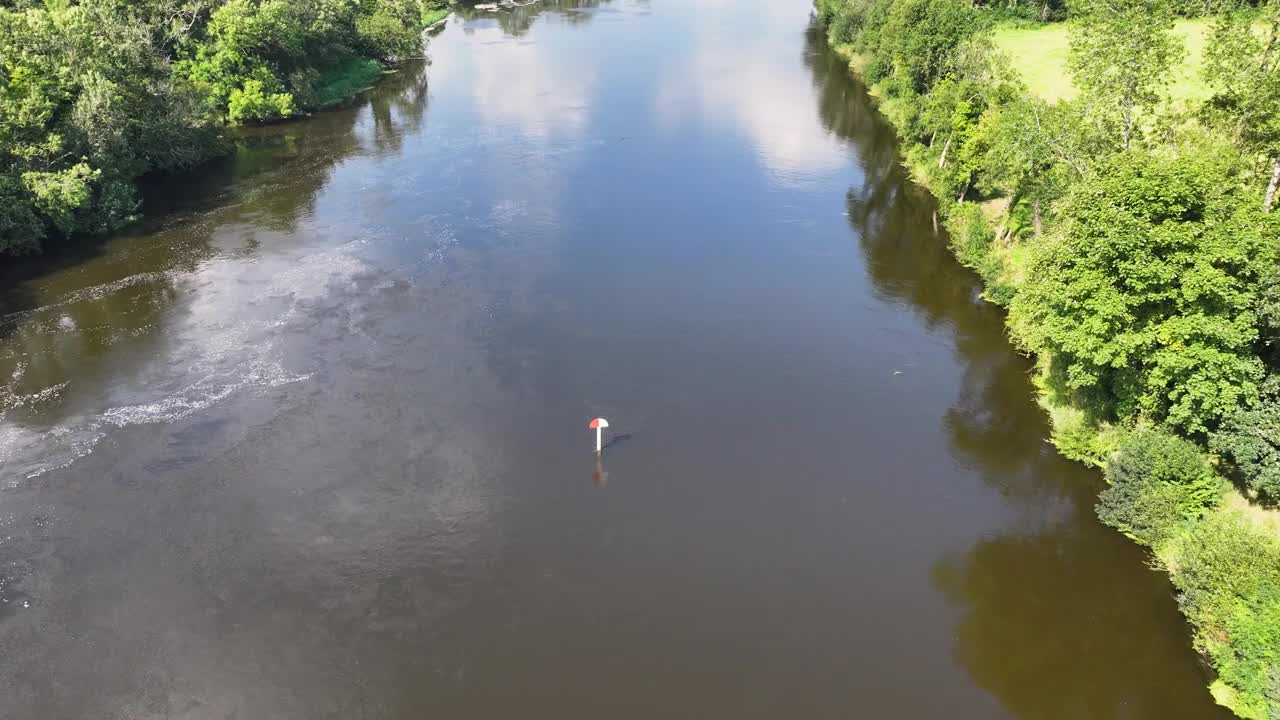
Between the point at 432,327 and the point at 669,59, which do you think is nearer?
the point at 432,327

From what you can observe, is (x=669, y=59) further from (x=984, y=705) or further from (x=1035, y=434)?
(x=984, y=705)

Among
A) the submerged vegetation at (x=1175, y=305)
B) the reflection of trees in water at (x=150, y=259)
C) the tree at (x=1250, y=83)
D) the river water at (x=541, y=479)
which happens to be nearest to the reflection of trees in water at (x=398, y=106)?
the reflection of trees in water at (x=150, y=259)

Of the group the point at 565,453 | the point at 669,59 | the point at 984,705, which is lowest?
the point at 984,705

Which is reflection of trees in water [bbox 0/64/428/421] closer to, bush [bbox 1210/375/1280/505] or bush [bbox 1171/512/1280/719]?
bush [bbox 1171/512/1280/719]

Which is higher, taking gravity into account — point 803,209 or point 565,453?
point 803,209

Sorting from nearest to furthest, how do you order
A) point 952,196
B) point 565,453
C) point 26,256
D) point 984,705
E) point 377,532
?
point 984,705 → point 377,532 → point 565,453 → point 26,256 → point 952,196

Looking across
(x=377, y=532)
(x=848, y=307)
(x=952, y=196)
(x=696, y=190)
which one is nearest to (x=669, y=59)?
(x=696, y=190)

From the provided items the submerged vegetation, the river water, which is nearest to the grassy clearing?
the river water
